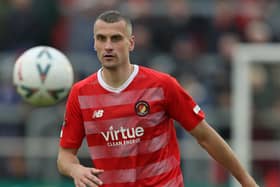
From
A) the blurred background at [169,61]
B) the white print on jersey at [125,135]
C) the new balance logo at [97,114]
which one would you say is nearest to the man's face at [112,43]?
the new balance logo at [97,114]

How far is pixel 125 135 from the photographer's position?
749cm

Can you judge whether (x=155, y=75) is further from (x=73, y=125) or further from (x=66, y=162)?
(x=66, y=162)

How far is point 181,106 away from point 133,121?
0.37 meters

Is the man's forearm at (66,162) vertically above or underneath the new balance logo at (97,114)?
underneath

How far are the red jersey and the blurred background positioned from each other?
205 inches

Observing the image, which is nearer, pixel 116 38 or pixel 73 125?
pixel 116 38

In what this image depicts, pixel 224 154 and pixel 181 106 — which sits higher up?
pixel 181 106

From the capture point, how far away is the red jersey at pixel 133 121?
7.50 metres

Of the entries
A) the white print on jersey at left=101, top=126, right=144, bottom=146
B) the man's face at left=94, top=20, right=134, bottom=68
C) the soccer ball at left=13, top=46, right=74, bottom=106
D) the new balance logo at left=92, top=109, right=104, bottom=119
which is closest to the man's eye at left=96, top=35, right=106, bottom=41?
the man's face at left=94, top=20, right=134, bottom=68

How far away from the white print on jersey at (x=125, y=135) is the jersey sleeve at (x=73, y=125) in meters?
0.26

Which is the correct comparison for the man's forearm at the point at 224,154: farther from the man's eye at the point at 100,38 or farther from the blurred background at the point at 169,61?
the blurred background at the point at 169,61

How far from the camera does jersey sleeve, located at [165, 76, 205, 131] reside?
24.6 feet

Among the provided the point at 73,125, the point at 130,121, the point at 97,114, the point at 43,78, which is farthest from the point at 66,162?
the point at 43,78

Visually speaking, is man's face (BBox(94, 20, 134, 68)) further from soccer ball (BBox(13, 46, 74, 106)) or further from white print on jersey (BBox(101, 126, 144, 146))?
soccer ball (BBox(13, 46, 74, 106))
